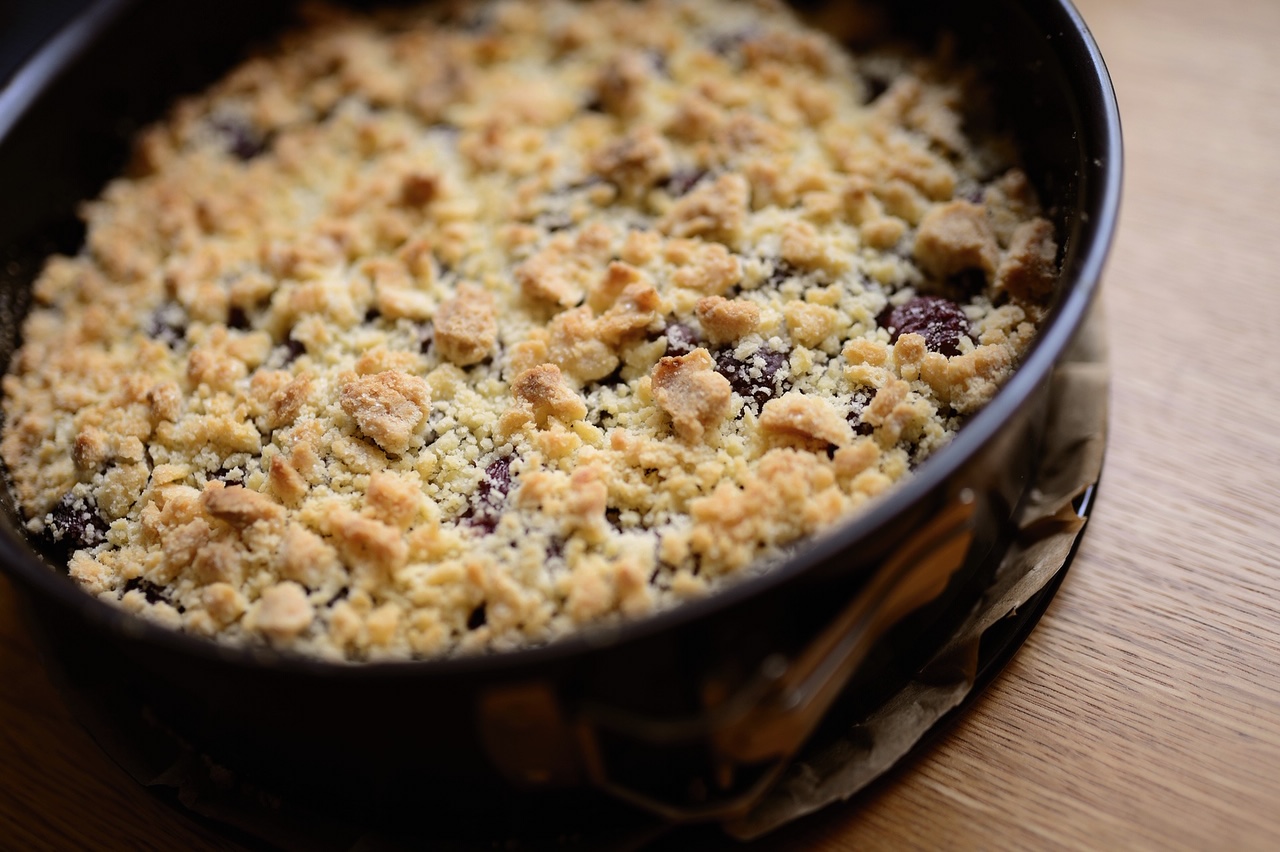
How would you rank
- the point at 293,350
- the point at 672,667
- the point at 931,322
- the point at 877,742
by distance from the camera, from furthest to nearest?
the point at 293,350, the point at 931,322, the point at 877,742, the point at 672,667

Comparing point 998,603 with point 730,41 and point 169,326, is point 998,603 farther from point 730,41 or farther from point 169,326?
point 169,326

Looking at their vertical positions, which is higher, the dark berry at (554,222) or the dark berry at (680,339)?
the dark berry at (554,222)

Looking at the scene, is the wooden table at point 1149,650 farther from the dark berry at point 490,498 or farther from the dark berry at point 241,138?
the dark berry at point 241,138

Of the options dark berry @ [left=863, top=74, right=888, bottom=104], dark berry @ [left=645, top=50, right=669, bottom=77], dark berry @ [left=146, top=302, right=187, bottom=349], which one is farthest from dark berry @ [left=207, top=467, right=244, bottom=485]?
dark berry @ [left=863, top=74, right=888, bottom=104]

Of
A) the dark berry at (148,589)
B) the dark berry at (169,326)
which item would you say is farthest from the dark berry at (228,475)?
the dark berry at (169,326)

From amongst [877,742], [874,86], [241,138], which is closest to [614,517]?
[877,742]
